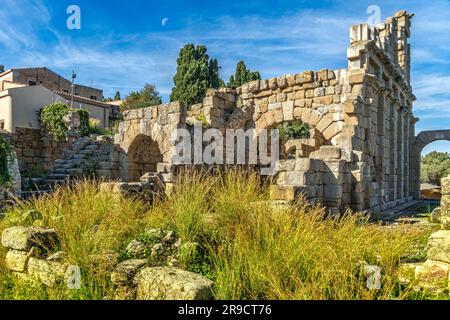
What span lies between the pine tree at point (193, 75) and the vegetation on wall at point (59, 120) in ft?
41.2

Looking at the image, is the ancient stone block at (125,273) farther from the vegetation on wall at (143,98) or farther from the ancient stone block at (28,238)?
the vegetation on wall at (143,98)

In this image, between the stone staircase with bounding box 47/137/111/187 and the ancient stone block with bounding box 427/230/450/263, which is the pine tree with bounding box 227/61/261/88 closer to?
the stone staircase with bounding box 47/137/111/187

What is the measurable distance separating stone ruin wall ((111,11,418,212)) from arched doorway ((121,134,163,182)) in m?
0.03

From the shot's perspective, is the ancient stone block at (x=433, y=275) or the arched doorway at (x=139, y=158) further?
the arched doorway at (x=139, y=158)

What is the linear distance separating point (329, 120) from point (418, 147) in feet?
32.9

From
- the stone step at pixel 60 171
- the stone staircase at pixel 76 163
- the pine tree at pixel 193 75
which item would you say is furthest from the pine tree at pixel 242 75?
the stone step at pixel 60 171

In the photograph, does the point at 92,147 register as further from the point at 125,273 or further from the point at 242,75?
the point at 242,75

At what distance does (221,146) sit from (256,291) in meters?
8.25

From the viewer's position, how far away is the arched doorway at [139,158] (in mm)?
11633

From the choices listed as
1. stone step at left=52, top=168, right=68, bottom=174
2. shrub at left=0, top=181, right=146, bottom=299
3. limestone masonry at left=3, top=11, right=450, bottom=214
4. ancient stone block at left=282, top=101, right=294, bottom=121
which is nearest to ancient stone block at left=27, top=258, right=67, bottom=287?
shrub at left=0, top=181, right=146, bottom=299

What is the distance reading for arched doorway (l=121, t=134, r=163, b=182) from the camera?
38.2 feet

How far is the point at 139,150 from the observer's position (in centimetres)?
1198

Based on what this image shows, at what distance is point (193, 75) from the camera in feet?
103
